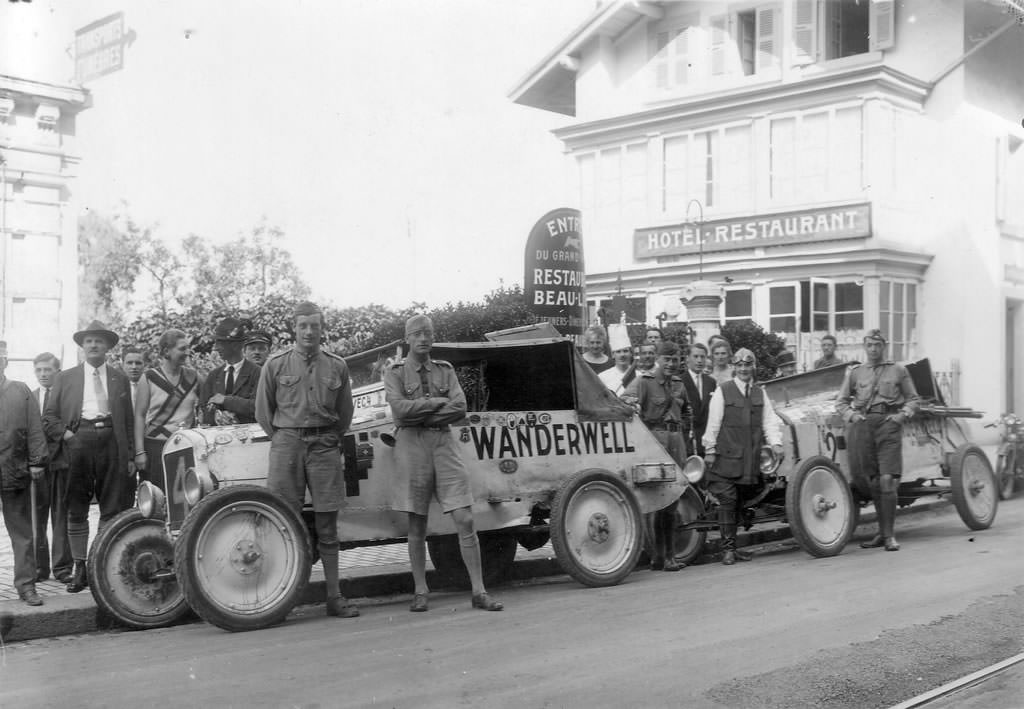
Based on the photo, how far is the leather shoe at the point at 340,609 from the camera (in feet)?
24.2

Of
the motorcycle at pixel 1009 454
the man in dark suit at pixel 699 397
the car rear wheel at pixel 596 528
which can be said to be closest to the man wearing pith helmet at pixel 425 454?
the car rear wheel at pixel 596 528

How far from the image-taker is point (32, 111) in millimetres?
13164

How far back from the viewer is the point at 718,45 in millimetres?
25094

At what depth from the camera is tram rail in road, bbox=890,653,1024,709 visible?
16.7 feet

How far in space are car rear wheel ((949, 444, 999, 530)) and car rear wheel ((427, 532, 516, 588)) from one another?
4.74m

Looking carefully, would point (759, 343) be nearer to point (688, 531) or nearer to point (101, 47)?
point (688, 531)

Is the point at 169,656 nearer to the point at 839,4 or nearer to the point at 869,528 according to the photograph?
the point at 869,528

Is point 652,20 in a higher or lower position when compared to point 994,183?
higher

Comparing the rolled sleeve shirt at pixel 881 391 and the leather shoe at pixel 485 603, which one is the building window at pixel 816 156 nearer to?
the rolled sleeve shirt at pixel 881 391

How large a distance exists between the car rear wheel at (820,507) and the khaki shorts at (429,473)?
10.8ft

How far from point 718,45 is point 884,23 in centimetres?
366

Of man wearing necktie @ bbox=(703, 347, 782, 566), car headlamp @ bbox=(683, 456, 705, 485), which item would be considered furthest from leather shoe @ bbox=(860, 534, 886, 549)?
car headlamp @ bbox=(683, 456, 705, 485)

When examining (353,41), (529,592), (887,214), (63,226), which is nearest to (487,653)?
(529,592)

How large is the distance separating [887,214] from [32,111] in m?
16.6
